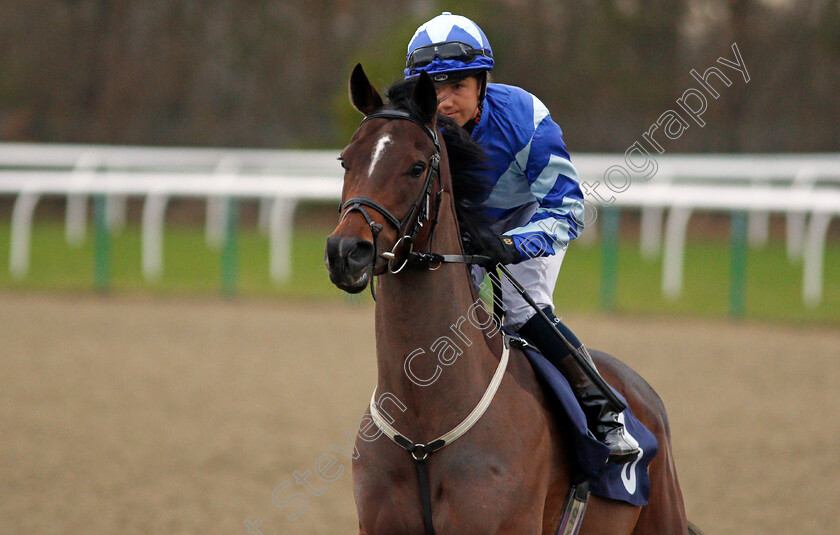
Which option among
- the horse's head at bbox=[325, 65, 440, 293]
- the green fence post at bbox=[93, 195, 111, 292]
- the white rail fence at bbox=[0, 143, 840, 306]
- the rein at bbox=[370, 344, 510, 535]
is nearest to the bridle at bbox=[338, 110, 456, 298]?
the horse's head at bbox=[325, 65, 440, 293]

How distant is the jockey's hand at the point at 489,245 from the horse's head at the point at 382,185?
295 millimetres

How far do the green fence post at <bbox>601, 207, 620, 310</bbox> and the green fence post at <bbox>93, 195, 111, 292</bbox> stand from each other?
21.0 ft

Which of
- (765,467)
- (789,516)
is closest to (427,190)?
(789,516)

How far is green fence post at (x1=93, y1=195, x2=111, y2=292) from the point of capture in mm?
12461

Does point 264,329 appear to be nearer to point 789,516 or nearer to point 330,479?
point 330,479

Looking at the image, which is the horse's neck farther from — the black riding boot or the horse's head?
the black riding boot

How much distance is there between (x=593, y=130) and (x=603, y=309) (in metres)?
11.3

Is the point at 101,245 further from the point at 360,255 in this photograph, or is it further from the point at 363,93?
the point at 360,255

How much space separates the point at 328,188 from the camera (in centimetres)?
1288

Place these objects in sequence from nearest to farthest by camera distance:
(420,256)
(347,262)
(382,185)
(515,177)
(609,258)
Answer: (347,262)
(382,185)
(420,256)
(515,177)
(609,258)

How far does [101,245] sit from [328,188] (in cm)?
307

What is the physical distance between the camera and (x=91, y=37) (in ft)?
79.0

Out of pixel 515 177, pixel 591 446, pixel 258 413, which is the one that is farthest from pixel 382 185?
pixel 258 413

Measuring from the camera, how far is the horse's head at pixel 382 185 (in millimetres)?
2363
